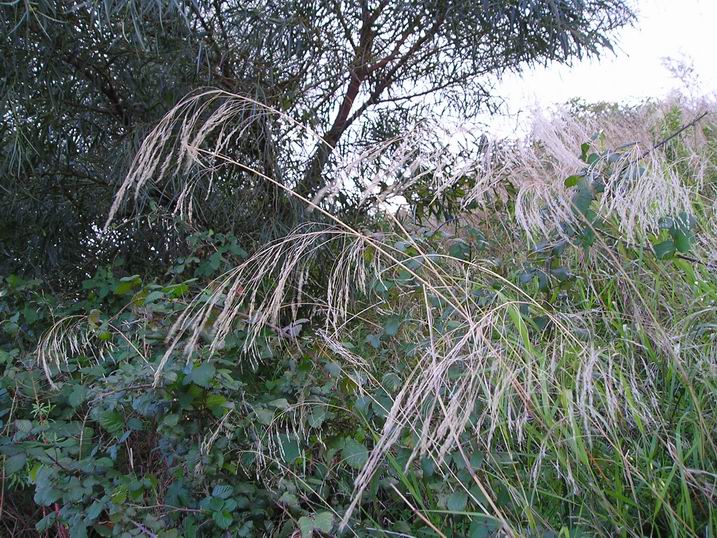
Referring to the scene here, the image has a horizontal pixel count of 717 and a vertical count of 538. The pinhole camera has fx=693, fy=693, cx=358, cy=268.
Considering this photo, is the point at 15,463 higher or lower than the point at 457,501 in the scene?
higher

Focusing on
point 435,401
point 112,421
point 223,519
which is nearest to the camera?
point 435,401

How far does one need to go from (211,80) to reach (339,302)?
1.54 meters

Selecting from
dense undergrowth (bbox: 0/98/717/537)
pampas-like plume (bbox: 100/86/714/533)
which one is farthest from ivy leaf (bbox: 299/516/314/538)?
pampas-like plume (bbox: 100/86/714/533)

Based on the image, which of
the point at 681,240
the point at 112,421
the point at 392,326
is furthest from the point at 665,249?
the point at 112,421

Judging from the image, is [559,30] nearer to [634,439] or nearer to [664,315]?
[664,315]

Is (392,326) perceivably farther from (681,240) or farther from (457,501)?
(681,240)

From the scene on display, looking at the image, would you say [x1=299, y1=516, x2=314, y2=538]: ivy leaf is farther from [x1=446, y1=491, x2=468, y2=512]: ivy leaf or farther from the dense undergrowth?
[x1=446, y1=491, x2=468, y2=512]: ivy leaf

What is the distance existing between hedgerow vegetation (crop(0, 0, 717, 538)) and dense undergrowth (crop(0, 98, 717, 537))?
0.01m

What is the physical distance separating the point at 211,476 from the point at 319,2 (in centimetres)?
204

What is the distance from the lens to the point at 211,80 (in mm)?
2836

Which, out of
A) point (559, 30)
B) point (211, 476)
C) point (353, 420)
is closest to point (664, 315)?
point (353, 420)

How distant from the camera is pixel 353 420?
195 centimetres

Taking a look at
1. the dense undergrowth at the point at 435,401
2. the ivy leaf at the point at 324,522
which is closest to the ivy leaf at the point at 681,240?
the dense undergrowth at the point at 435,401

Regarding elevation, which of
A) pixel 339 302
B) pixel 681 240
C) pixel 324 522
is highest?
pixel 339 302
